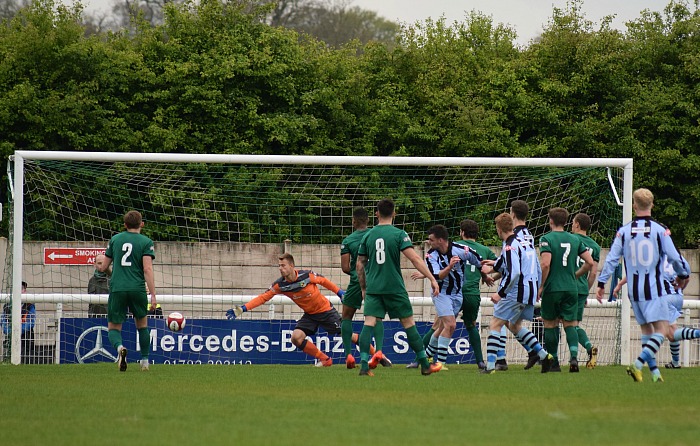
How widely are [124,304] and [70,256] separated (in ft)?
24.4

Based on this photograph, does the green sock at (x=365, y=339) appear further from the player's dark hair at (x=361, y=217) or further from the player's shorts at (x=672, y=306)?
the player's shorts at (x=672, y=306)

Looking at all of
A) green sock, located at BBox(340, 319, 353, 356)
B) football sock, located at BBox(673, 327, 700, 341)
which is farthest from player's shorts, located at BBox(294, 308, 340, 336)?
football sock, located at BBox(673, 327, 700, 341)

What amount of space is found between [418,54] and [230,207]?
1014 centimetres

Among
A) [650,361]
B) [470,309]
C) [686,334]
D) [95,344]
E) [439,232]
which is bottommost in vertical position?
[95,344]

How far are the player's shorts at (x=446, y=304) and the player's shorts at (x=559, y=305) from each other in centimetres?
114

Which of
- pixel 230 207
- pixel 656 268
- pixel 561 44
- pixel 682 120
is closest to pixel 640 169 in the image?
pixel 682 120

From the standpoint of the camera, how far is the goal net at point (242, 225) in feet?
57.8

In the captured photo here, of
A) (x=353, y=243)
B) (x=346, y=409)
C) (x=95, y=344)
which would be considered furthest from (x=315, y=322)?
(x=346, y=409)

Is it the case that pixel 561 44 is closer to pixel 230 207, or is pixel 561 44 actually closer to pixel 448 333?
pixel 230 207

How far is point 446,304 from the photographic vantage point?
13.7 m

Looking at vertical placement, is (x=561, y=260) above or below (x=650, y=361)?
above

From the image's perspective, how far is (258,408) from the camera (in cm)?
873

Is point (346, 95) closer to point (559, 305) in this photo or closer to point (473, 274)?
point (473, 274)

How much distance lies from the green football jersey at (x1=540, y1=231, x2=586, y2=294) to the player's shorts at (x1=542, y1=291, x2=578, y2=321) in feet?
0.21
